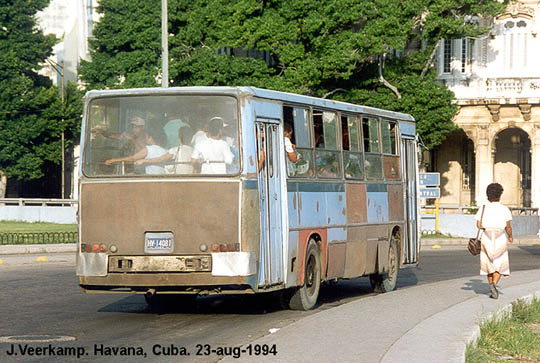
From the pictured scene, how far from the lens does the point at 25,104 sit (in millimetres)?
57656

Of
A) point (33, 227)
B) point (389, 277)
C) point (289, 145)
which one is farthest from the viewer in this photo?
point (33, 227)

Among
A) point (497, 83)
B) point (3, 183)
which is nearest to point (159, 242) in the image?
point (497, 83)

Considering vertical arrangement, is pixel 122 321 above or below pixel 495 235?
below

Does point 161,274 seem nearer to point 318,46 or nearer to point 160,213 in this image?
point 160,213

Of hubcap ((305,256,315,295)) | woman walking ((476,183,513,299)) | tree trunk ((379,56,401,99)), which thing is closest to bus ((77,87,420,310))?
hubcap ((305,256,315,295))

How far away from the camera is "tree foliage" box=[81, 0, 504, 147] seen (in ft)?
153

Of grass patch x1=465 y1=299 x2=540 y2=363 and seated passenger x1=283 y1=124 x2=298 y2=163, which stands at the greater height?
seated passenger x1=283 y1=124 x2=298 y2=163

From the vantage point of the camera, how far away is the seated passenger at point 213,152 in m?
14.5

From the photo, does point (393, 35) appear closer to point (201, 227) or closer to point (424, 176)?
point (424, 176)

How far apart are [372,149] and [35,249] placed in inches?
576

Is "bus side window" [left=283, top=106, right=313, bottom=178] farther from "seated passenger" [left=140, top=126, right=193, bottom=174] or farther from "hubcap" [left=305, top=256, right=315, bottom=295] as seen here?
"seated passenger" [left=140, top=126, right=193, bottom=174]

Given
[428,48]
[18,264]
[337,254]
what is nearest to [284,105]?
[337,254]

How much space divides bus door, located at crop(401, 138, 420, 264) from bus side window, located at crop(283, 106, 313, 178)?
4.70 metres

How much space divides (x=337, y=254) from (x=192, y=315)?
3.07m
